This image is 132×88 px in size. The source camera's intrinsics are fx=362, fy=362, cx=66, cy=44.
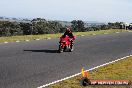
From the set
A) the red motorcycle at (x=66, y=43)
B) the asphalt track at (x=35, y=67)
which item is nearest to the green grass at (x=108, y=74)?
the asphalt track at (x=35, y=67)

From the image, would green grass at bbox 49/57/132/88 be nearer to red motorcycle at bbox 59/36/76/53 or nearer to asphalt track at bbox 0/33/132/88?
asphalt track at bbox 0/33/132/88

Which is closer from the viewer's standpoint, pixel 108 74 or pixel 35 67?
pixel 108 74

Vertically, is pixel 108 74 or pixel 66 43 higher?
pixel 66 43

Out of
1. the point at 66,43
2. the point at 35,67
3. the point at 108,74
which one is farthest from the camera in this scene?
the point at 66,43

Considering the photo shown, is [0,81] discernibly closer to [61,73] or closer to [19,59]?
[61,73]

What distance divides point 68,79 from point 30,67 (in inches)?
106

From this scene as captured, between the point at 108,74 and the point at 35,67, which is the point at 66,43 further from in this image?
the point at 108,74

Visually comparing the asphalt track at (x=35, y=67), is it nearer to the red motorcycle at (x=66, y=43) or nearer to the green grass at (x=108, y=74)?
the green grass at (x=108, y=74)

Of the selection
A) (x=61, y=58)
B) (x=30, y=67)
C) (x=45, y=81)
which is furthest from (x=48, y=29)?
(x=45, y=81)

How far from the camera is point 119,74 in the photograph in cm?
1305

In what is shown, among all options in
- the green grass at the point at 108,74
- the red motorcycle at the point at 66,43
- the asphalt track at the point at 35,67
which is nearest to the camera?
the green grass at the point at 108,74

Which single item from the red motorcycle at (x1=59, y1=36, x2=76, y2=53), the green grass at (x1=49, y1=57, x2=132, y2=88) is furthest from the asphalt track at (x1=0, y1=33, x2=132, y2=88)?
the red motorcycle at (x1=59, y1=36, x2=76, y2=53)

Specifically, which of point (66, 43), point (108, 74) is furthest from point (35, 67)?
point (66, 43)

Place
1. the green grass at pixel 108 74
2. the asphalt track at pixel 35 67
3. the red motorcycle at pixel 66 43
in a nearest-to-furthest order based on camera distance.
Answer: the green grass at pixel 108 74 → the asphalt track at pixel 35 67 → the red motorcycle at pixel 66 43
